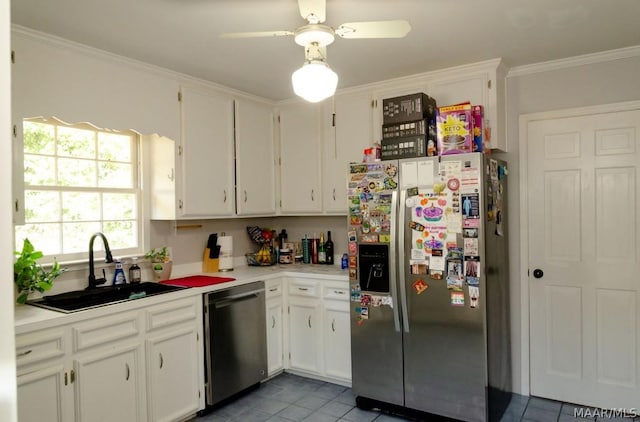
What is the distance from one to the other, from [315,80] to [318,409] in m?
2.29

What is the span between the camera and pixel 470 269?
2.69 m

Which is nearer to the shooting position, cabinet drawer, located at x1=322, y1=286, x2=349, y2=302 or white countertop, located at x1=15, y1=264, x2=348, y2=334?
white countertop, located at x1=15, y1=264, x2=348, y2=334

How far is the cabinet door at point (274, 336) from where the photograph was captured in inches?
140

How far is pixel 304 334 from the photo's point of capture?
3.61 meters

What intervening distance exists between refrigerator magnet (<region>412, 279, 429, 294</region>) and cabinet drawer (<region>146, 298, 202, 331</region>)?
1433 mm

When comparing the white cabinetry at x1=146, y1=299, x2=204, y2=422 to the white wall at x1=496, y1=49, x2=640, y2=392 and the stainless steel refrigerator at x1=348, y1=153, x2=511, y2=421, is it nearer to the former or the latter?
the stainless steel refrigerator at x1=348, y1=153, x2=511, y2=421

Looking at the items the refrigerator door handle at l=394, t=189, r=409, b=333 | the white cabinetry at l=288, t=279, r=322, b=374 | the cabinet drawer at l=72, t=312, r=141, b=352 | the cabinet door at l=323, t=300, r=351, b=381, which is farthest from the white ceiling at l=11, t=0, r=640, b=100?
the cabinet door at l=323, t=300, r=351, b=381

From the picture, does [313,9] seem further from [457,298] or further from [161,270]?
[161,270]

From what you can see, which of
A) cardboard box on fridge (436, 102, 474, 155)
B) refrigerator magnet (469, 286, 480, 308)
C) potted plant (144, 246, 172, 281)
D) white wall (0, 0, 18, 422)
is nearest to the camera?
white wall (0, 0, 18, 422)

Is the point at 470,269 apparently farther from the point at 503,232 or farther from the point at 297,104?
the point at 297,104

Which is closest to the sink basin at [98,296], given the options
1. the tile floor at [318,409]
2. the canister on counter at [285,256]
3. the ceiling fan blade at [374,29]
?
the tile floor at [318,409]

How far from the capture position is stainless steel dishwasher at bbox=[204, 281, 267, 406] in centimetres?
304

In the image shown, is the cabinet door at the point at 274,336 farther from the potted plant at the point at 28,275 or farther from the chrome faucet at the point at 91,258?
the potted plant at the point at 28,275

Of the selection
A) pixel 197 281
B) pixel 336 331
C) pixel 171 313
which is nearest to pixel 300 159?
pixel 197 281
